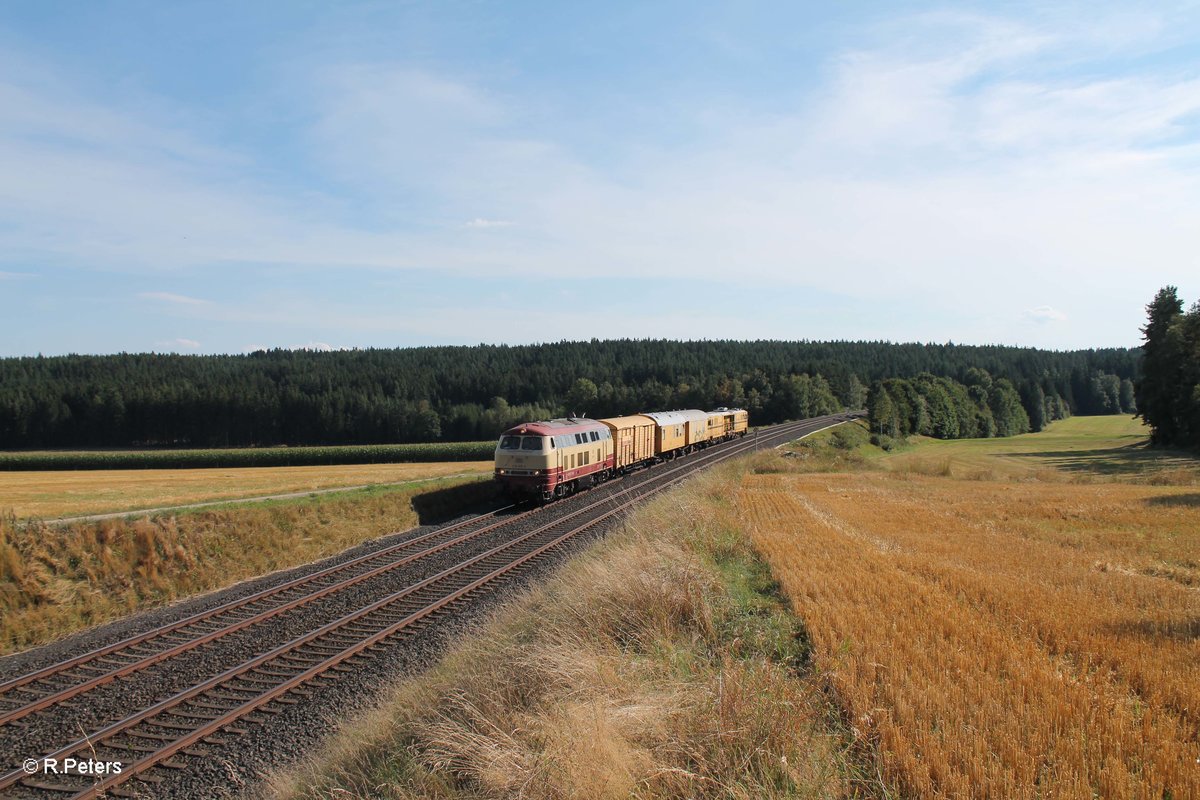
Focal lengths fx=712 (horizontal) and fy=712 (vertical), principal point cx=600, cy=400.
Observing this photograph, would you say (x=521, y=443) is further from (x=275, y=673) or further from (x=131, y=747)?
(x=131, y=747)

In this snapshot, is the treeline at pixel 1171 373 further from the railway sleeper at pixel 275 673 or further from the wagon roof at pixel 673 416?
the railway sleeper at pixel 275 673

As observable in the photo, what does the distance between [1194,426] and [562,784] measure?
70.7 meters

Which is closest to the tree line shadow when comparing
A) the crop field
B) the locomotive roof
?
the crop field

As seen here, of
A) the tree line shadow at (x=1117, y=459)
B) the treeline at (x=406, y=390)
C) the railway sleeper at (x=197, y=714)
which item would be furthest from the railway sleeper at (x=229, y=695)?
the treeline at (x=406, y=390)

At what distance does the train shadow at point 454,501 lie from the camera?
26859 mm

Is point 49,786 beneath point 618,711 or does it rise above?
beneath

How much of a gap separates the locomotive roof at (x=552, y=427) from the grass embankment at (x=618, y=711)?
52.7 ft

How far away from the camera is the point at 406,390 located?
108312mm

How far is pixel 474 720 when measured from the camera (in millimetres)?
7414

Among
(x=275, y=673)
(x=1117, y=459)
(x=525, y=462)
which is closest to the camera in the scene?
(x=275, y=673)

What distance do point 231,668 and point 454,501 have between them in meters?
17.9

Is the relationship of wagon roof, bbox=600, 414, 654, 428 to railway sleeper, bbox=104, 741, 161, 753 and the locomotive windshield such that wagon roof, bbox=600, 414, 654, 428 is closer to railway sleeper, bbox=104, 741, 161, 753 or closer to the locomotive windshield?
the locomotive windshield

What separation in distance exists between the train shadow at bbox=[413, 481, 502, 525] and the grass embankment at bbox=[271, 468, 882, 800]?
49.8ft

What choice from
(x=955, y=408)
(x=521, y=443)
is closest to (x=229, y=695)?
(x=521, y=443)
